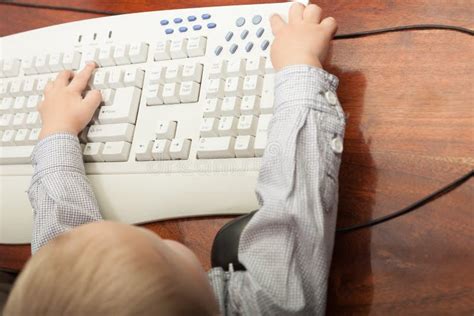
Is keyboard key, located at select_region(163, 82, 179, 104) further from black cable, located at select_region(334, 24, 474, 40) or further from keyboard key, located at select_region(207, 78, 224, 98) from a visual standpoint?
black cable, located at select_region(334, 24, 474, 40)

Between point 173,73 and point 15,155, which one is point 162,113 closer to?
point 173,73

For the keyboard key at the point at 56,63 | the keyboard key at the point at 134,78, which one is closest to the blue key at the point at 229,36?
the keyboard key at the point at 134,78

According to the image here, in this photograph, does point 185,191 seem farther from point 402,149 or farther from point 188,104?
point 402,149

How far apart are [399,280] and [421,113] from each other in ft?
0.50

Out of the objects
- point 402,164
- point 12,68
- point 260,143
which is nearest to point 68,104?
point 12,68

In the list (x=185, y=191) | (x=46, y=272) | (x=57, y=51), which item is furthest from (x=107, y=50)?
(x=46, y=272)

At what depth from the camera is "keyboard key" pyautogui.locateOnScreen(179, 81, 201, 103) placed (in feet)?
2.01

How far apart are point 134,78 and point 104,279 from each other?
293 mm

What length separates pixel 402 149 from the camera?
542 mm

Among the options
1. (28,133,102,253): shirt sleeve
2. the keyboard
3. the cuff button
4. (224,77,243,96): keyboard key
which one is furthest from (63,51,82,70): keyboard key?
the cuff button

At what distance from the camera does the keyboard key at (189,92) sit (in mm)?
611

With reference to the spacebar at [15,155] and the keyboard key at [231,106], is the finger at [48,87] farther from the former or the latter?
the keyboard key at [231,106]

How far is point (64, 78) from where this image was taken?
686mm

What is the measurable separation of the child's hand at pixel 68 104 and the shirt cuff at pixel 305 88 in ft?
0.72
